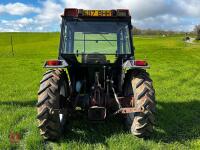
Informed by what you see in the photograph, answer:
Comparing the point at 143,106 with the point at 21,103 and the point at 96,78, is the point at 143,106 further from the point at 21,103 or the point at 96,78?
the point at 21,103

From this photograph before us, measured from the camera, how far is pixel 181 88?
43.2 ft

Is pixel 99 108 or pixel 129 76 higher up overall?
pixel 129 76

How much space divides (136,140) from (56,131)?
131cm

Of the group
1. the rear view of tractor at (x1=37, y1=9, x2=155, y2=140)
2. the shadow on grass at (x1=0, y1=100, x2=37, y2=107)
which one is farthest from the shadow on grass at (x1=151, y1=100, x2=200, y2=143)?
the shadow on grass at (x1=0, y1=100, x2=37, y2=107)

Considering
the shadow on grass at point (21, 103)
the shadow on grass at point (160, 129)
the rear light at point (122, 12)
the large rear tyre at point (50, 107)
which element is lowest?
the shadow on grass at point (160, 129)

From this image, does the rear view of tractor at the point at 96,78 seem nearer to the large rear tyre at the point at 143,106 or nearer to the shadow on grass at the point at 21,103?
the large rear tyre at the point at 143,106

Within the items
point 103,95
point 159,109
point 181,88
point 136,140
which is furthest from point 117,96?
point 181,88

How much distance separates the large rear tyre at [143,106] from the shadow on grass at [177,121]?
28 centimetres

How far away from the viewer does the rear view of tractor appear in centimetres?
651

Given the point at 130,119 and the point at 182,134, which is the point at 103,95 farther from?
the point at 182,134

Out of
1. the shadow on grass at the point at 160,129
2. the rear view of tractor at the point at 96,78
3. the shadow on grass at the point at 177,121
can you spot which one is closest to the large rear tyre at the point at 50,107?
the rear view of tractor at the point at 96,78

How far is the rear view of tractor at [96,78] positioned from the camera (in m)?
6.51

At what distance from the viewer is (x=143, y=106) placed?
21.1 feet

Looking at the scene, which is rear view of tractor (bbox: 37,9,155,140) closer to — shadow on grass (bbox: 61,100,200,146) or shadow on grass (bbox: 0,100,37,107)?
shadow on grass (bbox: 61,100,200,146)
